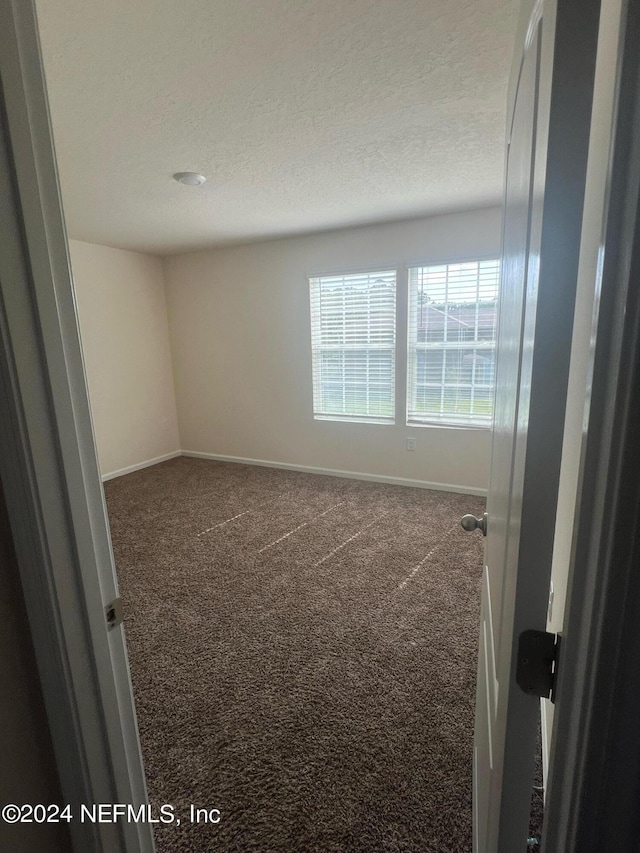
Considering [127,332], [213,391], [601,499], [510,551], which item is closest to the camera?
[601,499]

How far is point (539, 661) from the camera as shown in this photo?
523mm

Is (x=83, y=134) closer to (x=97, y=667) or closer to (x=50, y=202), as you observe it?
(x=50, y=202)

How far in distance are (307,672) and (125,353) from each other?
13.6 feet

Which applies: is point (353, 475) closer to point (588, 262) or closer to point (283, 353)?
point (283, 353)

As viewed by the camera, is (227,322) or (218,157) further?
(227,322)

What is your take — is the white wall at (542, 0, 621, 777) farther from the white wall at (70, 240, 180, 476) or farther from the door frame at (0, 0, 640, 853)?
the white wall at (70, 240, 180, 476)

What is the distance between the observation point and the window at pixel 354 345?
13.4 ft

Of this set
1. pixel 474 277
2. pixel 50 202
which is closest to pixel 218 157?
pixel 50 202

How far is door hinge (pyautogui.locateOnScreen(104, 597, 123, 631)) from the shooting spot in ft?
2.71

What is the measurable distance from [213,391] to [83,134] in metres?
3.35

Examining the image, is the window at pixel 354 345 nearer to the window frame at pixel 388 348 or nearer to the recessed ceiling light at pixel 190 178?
the window frame at pixel 388 348

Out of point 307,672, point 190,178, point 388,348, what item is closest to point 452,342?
point 388,348

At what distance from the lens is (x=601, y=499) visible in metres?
0.40

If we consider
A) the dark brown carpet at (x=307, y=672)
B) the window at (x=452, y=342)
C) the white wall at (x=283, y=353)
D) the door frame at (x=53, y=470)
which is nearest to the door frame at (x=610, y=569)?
the door frame at (x=53, y=470)
